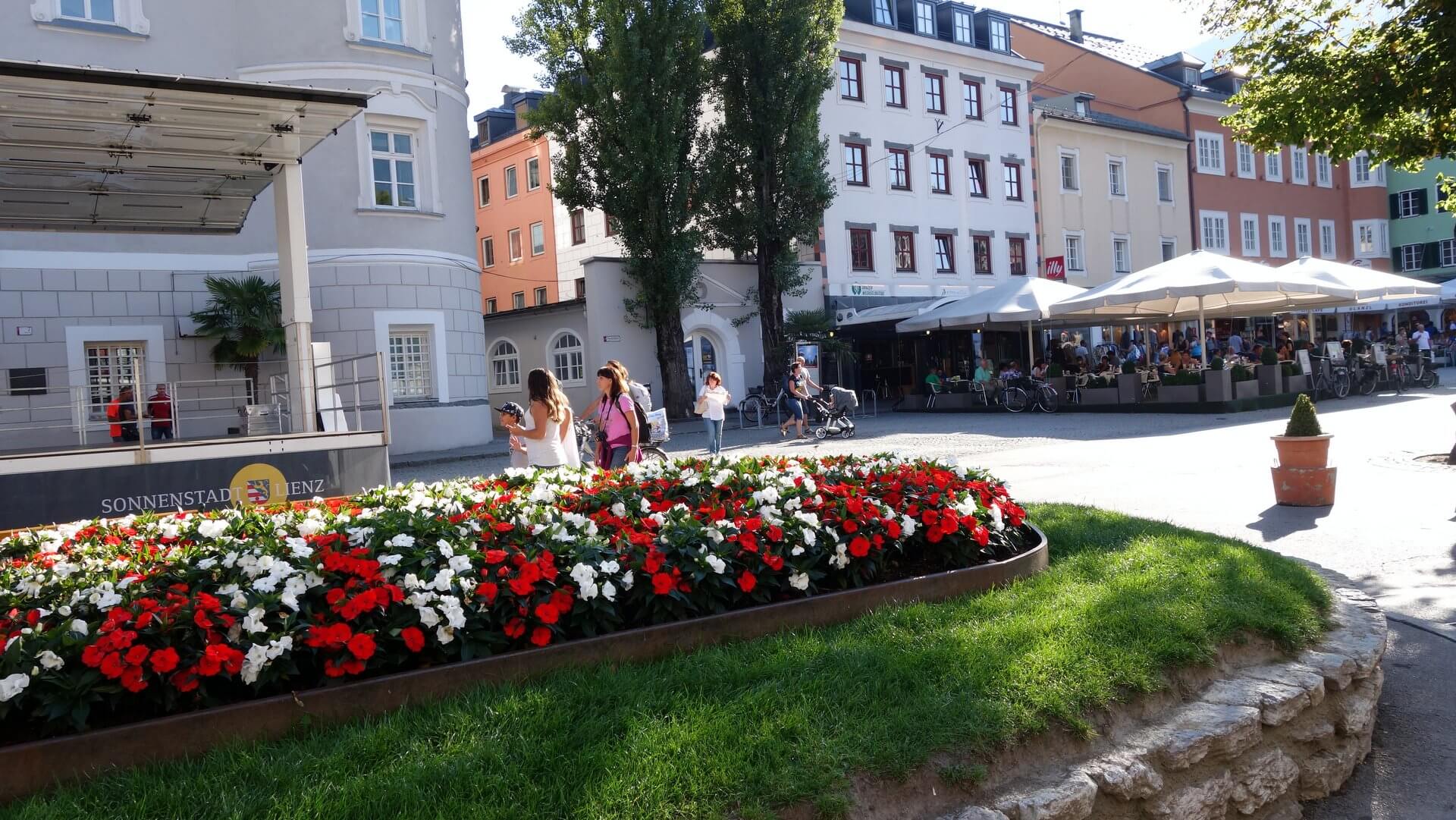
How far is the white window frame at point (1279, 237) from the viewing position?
48.2 meters

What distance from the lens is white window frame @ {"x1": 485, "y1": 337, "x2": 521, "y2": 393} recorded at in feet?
110

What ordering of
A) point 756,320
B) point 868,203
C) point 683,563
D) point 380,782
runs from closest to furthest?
point 380,782 → point 683,563 → point 756,320 → point 868,203

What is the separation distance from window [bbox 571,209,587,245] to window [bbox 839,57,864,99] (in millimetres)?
11089

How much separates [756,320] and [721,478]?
26541mm

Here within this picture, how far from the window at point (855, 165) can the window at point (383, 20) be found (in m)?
16.2

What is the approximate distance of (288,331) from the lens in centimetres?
1164

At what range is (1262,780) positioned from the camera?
14.4 feet

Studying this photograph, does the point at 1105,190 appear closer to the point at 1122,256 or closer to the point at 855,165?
the point at 1122,256

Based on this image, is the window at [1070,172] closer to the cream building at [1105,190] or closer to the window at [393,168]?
the cream building at [1105,190]

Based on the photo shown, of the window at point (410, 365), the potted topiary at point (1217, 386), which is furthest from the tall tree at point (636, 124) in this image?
the potted topiary at point (1217, 386)

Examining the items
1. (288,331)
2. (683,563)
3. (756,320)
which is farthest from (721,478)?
(756,320)

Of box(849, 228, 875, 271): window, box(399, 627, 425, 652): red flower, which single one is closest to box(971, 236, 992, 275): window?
box(849, 228, 875, 271): window

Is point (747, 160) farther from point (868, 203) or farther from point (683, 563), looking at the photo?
point (683, 563)

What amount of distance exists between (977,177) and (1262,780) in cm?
3628
